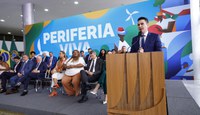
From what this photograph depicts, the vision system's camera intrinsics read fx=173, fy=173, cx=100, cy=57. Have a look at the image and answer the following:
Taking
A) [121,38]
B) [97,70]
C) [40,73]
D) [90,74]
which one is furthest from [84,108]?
[121,38]

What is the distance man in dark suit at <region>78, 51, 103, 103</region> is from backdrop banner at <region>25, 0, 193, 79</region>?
2099 mm

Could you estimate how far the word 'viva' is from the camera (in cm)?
618

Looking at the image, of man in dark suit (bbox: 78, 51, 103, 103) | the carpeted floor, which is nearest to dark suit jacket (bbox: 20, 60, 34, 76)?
the carpeted floor

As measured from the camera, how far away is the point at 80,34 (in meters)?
6.74

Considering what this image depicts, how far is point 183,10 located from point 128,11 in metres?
1.67

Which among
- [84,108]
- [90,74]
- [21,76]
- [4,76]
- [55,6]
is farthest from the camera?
[55,6]

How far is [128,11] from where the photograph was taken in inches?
227

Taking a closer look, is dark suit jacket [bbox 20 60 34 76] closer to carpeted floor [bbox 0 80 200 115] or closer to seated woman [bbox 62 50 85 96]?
carpeted floor [bbox 0 80 200 115]

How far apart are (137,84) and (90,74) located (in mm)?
2211

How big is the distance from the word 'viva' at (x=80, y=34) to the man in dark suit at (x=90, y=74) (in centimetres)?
226

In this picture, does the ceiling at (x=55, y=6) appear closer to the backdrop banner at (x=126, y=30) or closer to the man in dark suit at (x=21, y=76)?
the backdrop banner at (x=126, y=30)

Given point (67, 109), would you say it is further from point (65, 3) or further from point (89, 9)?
point (89, 9)

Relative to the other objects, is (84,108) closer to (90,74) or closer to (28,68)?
(90,74)

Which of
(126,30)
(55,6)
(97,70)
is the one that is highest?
(55,6)
